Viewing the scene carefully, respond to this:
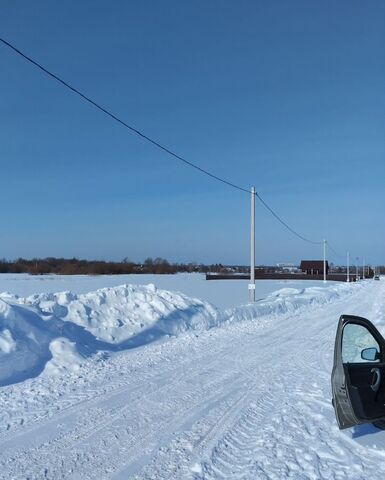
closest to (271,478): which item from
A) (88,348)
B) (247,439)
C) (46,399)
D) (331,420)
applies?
(247,439)

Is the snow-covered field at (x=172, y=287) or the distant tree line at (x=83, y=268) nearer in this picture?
the snow-covered field at (x=172, y=287)

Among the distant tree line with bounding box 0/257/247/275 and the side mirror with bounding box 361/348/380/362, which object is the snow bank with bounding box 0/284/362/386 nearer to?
the side mirror with bounding box 361/348/380/362

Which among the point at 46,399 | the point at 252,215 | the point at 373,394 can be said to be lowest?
the point at 46,399

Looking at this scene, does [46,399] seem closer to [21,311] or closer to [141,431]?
[141,431]

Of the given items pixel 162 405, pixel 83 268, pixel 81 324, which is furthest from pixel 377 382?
pixel 83 268

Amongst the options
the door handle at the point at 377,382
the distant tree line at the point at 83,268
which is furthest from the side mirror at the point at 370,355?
the distant tree line at the point at 83,268

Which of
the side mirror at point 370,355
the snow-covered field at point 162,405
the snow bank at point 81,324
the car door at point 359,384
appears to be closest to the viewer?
the snow-covered field at point 162,405

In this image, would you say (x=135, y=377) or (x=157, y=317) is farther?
(x=157, y=317)

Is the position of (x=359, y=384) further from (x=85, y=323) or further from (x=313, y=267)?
(x=313, y=267)

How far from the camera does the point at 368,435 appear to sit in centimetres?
489

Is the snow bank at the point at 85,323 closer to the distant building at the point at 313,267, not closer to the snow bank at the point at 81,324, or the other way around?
the snow bank at the point at 81,324

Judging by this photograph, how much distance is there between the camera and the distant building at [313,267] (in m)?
127

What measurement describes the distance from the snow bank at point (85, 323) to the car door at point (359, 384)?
504cm

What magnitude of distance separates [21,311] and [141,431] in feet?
19.7
